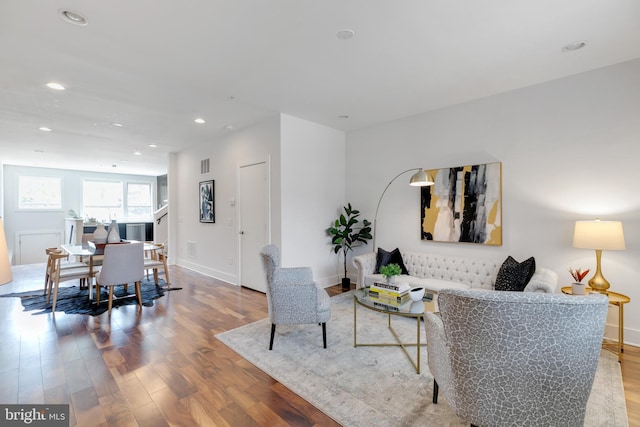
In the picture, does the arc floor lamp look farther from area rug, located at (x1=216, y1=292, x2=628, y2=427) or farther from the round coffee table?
area rug, located at (x1=216, y1=292, x2=628, y2=427)

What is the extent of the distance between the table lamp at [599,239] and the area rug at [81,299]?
5245mm

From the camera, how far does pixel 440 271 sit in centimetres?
400

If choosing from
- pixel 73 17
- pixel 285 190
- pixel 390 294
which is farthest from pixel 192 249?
pixel 390 294

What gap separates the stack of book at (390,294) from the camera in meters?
2.62

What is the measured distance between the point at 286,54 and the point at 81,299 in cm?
454

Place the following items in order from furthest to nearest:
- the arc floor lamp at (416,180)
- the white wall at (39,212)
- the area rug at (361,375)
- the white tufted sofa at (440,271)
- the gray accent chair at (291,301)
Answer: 1. the white wall at (39,212)
2. the white tufted sofa at (440,271)
3. the arc floor lamp at (416,180)
4. the gray accent chair at (291,301)
5. the area rug at (361,375)

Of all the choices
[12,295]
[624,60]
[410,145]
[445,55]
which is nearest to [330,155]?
[410,145]

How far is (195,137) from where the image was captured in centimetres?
575

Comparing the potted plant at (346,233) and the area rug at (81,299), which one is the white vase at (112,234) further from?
the potted plant at (346,233)

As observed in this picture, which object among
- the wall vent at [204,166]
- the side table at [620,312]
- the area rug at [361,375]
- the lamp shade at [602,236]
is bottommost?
the area rug at [361,375]

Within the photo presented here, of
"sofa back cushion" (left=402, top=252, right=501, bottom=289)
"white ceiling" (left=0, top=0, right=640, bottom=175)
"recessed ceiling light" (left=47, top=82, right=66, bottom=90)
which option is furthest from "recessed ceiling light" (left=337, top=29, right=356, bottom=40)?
"recessed ceiling light" (left=47, top=82, right=66, bottom=90)

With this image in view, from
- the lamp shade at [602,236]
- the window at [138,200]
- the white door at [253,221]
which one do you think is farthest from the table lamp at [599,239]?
the window at [138,200]

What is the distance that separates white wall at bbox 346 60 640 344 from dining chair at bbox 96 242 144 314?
4.00 meters

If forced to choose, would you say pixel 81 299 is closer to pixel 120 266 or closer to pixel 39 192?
pixel 120 266
